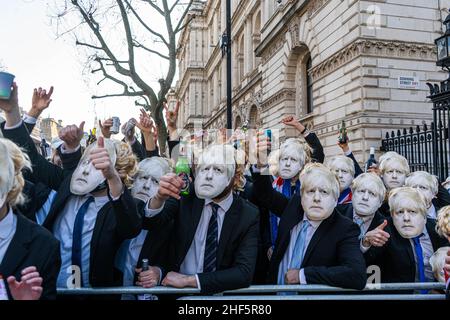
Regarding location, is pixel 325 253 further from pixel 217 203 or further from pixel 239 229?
pixel 217 203

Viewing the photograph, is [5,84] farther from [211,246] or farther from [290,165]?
[290,165]

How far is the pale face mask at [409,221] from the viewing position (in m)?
3.30

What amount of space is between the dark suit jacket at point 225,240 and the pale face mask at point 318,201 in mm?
399

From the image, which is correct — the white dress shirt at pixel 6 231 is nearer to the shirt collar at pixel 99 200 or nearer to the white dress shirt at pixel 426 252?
the shirt collar at pixel 99 200

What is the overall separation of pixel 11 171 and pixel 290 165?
2.61 metres

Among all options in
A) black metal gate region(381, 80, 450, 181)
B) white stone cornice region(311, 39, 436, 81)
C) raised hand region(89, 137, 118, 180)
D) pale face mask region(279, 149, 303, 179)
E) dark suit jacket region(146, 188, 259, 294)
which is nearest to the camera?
raised hand region(89, 137, 118, 180)

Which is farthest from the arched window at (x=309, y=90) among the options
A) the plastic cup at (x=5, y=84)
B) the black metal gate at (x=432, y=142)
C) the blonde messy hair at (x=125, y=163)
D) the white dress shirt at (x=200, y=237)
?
the plastic cup at (x=5, y=84)

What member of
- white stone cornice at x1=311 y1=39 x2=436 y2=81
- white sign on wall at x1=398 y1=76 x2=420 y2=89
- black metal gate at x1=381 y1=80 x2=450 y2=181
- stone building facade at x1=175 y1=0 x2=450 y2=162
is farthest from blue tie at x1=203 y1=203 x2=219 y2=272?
white sign on wall at x1=398 y1=76 x2=420 y2=89

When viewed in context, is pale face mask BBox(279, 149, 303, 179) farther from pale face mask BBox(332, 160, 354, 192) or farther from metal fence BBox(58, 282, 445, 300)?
metal fence BBox(58, 282, 445, 300)

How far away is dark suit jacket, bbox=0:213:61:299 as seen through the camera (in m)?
1.99

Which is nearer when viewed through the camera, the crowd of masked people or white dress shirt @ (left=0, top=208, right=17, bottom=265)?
white dress shirt @ (left=0, top=208, right=17, bottom=265)

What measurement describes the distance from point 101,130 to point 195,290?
93.4 inches

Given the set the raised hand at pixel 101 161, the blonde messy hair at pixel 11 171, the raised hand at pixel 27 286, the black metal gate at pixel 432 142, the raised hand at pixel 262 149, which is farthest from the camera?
the black metal gate at pixel 432 142

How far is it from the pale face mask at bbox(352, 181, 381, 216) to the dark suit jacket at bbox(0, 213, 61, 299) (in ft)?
8.17
